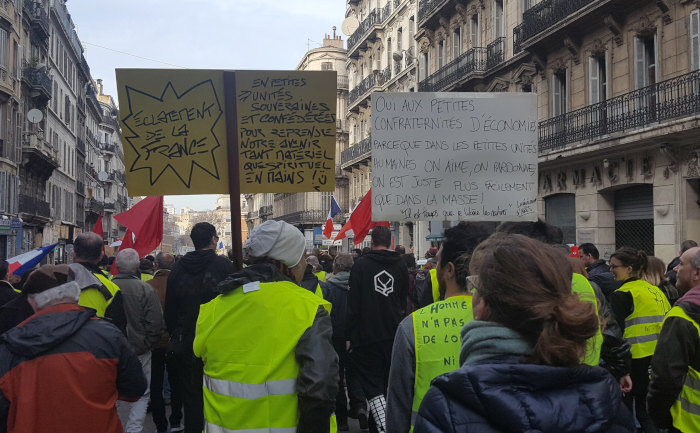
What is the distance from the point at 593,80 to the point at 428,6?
41.6ft

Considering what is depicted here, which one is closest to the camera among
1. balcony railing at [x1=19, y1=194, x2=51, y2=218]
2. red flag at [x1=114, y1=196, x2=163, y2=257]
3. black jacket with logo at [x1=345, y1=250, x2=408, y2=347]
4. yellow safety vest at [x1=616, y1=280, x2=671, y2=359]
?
yellow safety vest at [x1=616, y1=280, x2=671, y2=359]

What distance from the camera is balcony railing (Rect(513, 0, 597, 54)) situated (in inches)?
700

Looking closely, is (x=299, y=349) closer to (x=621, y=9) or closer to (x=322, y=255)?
(x=322, y=255)

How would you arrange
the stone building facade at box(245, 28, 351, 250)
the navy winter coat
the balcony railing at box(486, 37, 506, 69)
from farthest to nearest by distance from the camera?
the stone building facade at box(245, 28, 351, 250)
the balcony railing at box(486, 37, 506, 69)
the navy winter coat

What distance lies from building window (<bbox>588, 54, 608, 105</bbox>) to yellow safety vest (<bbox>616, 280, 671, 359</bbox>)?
1310 centimetres

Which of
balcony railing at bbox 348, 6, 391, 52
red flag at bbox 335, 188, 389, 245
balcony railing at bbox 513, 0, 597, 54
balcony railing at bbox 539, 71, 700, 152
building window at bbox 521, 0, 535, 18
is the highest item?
balcony railing at bbox 348, 6, 391, 52

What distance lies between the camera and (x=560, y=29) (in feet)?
59.6

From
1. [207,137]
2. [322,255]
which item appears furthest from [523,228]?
[322,255]

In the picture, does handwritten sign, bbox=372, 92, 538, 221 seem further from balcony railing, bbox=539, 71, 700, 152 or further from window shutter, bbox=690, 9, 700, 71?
window shutter, bbox=690, 9, 700, 71

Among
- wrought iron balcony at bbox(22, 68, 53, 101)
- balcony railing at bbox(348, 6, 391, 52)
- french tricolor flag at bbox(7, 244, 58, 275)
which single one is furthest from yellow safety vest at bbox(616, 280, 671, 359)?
balcony railing at bbox(348, 6, 391, 52)

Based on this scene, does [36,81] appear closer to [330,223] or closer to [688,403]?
[330,223]

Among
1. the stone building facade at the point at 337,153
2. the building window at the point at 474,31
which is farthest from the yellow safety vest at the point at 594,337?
the stone building facade at the point at 337,153

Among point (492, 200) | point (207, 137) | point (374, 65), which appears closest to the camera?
point (207, 137)

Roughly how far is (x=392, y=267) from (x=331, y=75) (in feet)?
7.12
